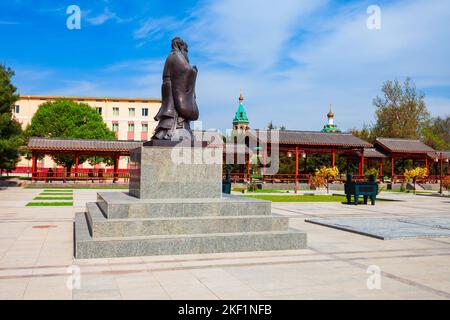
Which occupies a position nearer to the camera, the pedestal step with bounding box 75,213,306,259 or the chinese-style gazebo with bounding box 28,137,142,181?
the pedestal step with bounding box 75,213,306,259

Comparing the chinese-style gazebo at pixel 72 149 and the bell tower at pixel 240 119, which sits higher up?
the bell tower at pixel 240 119

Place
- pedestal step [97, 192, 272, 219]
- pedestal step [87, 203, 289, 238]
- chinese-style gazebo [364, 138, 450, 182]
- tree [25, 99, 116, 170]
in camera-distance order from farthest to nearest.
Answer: tree [25, 99, 116, 170]
chinese-style gazebo [364, 138, 450, 182]
pedestal step [97, 192, 272, 219]
pedestal step [87, 203, 289, 238]

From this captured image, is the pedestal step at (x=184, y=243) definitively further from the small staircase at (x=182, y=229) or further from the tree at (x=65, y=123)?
the tree at (x=65, y=123)

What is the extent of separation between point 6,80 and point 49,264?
21197mm

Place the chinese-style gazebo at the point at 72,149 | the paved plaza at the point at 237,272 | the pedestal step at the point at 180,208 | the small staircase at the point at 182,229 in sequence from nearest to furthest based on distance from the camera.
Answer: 1. the paved plaza at the point at 237,272
2. the small staircase at the point at 182,229
3. the pedestal step at the point at 180,208
4. the chinese-style gazebo at the point at 72,149

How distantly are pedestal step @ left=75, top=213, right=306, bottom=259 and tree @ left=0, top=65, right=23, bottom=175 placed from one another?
17846 millimetres

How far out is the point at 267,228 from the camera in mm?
7219

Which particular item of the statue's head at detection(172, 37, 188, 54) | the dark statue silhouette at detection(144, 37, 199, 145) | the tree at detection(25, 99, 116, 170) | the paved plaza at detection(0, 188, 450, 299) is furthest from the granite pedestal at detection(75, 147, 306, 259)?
the tree at detection(25, 99, 116, 170)

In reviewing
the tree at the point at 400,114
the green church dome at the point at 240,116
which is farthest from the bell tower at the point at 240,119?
the tree at the point at 400,114

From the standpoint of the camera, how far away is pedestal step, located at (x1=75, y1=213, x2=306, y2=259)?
6.09 m

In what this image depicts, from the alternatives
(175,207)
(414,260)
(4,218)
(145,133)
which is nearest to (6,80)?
(4,218)

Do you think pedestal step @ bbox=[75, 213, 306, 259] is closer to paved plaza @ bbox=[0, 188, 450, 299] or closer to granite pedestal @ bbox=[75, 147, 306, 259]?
granite pedestal @ bbox=[75, 147, 306, 259]

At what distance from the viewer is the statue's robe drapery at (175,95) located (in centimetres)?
884

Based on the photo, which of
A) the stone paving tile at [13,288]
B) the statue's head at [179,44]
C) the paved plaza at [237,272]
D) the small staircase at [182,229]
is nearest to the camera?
the stone paving tile at [13,288]
